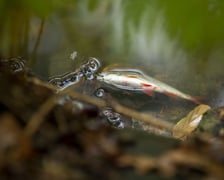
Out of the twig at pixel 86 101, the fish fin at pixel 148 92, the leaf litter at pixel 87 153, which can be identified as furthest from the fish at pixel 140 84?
the leaf litter at pixel 87 153

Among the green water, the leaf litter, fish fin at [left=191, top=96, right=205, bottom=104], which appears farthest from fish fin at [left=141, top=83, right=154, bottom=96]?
the leaf litter

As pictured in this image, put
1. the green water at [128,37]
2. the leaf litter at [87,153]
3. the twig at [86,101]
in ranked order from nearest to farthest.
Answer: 1. the leaf litter at [87,153]
2. the twig at [86,101]
3. the green water at [128,37]

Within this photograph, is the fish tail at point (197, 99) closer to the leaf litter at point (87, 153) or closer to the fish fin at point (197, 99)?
the fish fin at point (197, 99)

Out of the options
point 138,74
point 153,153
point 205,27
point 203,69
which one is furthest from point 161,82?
point 153,153

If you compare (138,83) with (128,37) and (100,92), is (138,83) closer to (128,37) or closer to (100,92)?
(100,92)

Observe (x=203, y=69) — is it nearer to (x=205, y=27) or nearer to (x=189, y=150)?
(x=205, y=27)

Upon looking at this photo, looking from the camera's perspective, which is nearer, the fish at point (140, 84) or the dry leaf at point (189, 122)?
the dry leaf at point (189, 122)

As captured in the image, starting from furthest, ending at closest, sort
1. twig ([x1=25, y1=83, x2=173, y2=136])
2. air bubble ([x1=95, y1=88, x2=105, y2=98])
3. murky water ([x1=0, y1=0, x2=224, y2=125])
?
murky water ([x1=0, y1=0, x2=224, y2=125]), air bubble ([x1=95, y1=88, x2=105, y2=98]), twig ([x1=25, y1=83, x2=173, y2=136])

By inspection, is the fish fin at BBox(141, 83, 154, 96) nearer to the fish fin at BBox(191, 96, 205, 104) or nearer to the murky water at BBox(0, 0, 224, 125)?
the murky water at BBox(0, 0, 224, 125)
